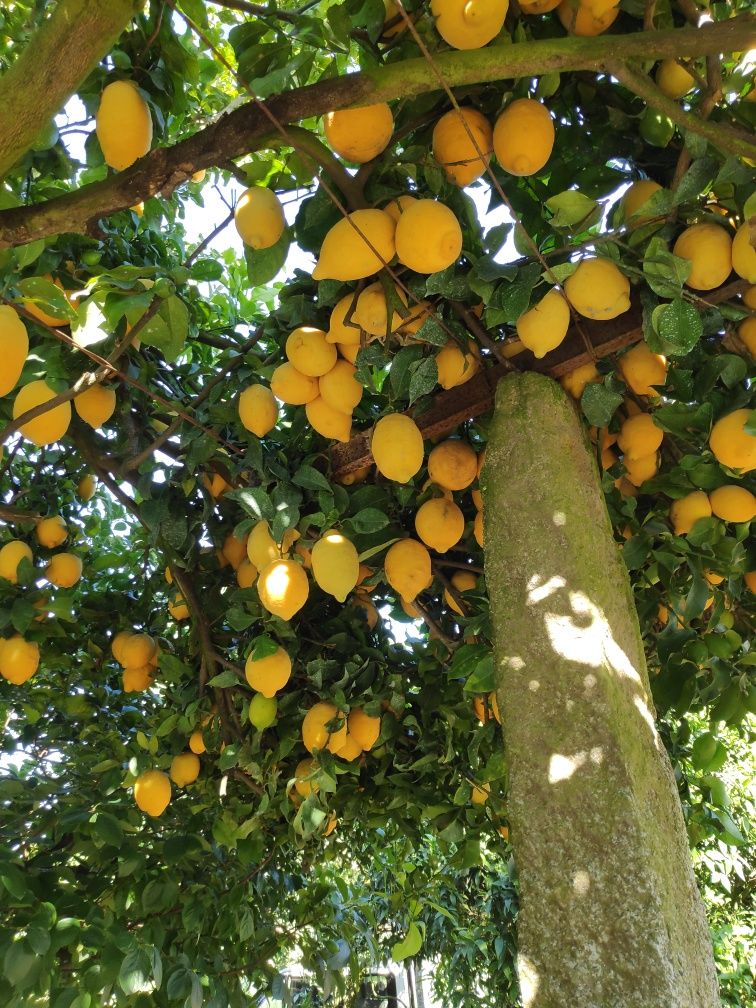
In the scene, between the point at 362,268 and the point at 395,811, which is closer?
the point at 362,268

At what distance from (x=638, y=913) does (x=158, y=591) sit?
253cm

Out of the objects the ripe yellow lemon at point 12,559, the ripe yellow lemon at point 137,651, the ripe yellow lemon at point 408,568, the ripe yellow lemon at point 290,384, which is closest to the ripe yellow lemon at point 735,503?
the ripe yellow lemon at point 408,568

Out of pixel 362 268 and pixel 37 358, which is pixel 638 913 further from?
pixel 37 358

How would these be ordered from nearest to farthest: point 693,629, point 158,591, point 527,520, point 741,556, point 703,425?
point 527,520, point 703,425, point 741,556, point 693,629, point 158,591

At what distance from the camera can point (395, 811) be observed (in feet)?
9.29

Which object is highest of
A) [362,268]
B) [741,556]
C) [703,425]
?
[362,268]

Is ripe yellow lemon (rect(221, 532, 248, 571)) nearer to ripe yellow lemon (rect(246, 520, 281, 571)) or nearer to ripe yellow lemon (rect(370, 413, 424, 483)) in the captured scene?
ripe yellow lemon (rect(246, 520, 281, 571))

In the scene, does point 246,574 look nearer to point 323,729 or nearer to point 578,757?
point 323,729

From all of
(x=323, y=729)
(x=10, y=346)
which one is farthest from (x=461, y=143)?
(x=323, y=729)

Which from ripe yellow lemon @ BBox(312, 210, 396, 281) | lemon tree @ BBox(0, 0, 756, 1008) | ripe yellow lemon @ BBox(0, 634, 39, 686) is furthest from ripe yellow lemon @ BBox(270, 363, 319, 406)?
ripe yellow lemon @ BBox(0, 634, 39, 686)

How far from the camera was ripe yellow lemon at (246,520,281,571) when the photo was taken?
84.4 inches

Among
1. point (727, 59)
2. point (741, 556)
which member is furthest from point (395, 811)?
point (727, 59)

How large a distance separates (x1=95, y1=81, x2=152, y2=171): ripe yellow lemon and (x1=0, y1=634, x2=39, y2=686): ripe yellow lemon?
165 cm

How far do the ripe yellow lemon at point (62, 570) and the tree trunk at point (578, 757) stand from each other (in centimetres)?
178
